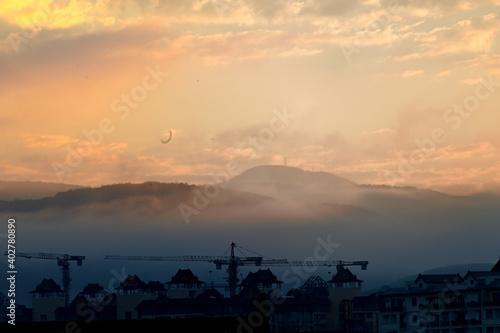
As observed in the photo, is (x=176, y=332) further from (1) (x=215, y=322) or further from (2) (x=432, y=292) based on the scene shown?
(2) (x=432, y=292)

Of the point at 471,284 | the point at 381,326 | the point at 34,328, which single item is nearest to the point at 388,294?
the point at 381,326

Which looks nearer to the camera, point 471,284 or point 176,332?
point 176,332

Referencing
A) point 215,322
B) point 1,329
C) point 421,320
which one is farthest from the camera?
point 421,320

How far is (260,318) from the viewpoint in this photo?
69250 mm

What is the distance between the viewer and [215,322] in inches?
2687

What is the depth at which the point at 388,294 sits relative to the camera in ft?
557

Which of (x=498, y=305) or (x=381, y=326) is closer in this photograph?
(x=498, y=305)

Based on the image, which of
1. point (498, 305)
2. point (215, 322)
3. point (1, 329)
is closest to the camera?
point (1, 329)

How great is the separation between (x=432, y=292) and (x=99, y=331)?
10806cm

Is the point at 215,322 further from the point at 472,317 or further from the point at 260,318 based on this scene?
the point at 472,317

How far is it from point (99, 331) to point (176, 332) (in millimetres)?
5724

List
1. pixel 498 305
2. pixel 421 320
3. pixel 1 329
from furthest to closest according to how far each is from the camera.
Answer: pixel 421 320 → pixel 498 305 → pixel 1 329

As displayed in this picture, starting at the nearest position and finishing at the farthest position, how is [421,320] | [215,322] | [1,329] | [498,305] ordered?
[1,329]
[215,322]
[498,305]
[421,320]

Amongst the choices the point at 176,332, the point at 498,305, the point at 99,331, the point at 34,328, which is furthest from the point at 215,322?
the point at 498,305
